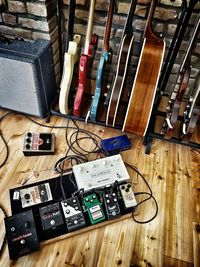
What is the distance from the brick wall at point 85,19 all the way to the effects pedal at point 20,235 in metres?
1.00

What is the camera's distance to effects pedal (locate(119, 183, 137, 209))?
1081 millimetres

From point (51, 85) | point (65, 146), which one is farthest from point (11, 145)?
point (51, 85)

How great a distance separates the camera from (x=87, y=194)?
1096mm

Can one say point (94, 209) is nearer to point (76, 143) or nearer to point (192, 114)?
point (76, 143)

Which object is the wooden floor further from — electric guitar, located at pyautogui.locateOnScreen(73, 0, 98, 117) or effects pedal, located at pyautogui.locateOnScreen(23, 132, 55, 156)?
electric guitar, located at pyautogui.locateOnScreen(73, 0, 98, 117)

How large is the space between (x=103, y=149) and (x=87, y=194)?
1.02ft

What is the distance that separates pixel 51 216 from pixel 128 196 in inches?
14.2

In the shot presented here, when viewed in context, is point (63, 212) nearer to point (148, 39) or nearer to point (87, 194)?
point (87, 194)

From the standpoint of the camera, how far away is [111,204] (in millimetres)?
1071

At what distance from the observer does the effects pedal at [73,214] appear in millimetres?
1016

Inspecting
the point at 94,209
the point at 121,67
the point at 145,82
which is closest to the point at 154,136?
the point at 145,82

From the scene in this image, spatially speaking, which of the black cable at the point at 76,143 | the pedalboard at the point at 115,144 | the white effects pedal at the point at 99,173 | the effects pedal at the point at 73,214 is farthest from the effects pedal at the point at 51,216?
the pedalboard at the point at 115,144

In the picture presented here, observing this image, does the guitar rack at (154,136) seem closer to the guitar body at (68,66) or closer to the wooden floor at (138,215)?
the wooden floor at (138,215)

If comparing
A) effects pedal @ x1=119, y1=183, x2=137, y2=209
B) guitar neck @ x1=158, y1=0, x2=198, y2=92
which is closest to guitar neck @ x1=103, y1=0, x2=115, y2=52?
guitar neck @ x1=158, y1=0, x2=198, y2=92
